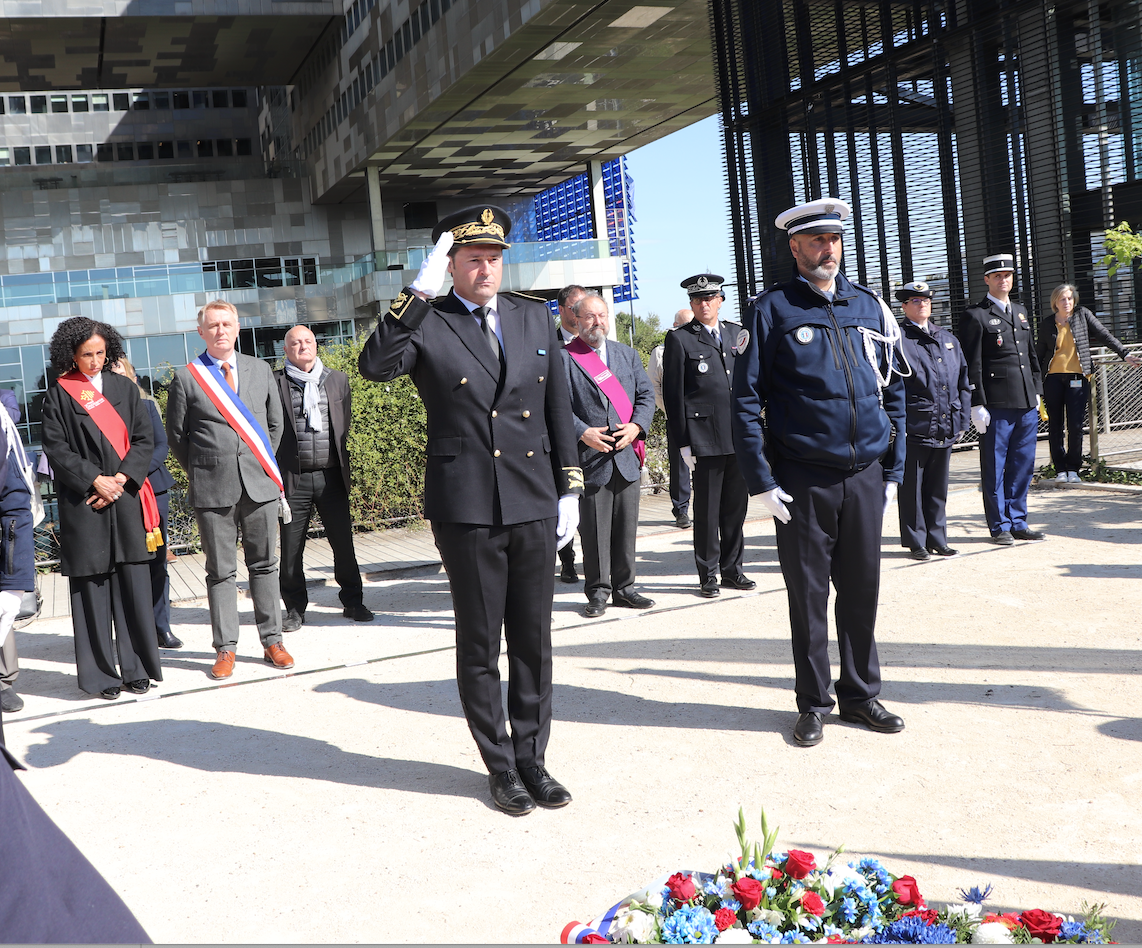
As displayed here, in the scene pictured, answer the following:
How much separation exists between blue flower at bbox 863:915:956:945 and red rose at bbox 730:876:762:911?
26 cm

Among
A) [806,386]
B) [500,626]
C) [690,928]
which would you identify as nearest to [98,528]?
[500,626]

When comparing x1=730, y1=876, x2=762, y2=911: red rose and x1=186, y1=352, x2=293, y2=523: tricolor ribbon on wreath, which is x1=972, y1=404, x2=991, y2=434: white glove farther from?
x1=730, y1=876, x2=762, y2=911: red rose

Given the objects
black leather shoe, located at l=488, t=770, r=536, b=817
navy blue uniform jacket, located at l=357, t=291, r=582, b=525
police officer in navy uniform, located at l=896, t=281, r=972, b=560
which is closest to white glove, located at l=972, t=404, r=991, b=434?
police officer in navy uniform, located at l=896, t=281, r=972, b=560

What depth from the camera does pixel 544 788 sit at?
391cm

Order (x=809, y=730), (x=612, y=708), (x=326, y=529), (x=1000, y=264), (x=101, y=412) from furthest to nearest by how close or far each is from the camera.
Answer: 1. (x=1000, y=264)
2. (x=326, y=529)
3. (x=101, y=412)
4. (x=612, y=708)
5. (x=809, y=730)

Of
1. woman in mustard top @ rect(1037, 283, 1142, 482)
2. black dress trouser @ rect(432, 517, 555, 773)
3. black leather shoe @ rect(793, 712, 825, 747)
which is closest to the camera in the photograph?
black dress trouser @ rect(432, 517, 555, 773)

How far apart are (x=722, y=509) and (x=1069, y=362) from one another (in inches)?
223

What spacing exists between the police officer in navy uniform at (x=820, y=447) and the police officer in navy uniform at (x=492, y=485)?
1001 millimetres

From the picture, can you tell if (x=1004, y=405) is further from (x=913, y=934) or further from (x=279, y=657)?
(x=913, y=934)

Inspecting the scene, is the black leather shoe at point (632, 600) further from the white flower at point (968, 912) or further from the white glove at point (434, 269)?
the white flower at point (968, 912)

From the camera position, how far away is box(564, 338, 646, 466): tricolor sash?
23.1 feet

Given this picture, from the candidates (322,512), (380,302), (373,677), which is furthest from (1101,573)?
(380,302)

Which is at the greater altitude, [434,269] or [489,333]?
[434,269]

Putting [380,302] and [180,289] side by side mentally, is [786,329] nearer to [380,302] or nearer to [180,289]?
[380,302]
